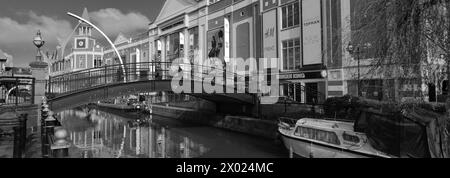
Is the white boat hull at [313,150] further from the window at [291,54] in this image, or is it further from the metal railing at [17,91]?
the window at [291,54]

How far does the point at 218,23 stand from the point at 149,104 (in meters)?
14.5

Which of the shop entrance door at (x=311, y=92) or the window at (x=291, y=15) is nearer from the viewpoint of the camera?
the shop entrance door at (x=311, y=92)

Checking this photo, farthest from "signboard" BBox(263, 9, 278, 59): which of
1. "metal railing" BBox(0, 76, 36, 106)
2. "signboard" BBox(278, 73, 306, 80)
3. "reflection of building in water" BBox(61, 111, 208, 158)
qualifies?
"metal railing" BBox(0, 76, 36, 106)

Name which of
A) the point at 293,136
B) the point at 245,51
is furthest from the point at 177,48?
the point at 293,136

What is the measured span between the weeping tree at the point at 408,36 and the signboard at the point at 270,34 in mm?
19630

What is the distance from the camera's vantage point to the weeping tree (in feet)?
26.1

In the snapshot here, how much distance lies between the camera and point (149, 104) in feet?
136

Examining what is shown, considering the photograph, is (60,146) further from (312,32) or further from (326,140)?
(312,32)

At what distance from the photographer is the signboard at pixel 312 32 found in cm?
2436

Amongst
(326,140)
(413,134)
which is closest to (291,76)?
(326,140)

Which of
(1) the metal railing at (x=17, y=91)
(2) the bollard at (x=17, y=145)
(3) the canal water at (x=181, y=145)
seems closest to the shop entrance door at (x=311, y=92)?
(3) the canal water at (x=181, y=145)

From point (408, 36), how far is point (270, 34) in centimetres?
2117

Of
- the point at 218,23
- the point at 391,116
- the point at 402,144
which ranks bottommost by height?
the point at 402,144
